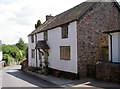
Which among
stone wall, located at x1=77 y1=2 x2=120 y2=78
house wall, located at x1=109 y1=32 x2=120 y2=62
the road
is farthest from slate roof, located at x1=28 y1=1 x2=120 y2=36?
the road

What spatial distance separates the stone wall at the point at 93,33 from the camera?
17.3 meters

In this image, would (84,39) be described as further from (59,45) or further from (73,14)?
(73,14)

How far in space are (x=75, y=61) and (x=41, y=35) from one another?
993cm

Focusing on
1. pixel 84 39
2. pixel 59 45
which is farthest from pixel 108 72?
pixel 59 45

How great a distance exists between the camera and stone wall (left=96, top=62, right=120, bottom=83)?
1420 centimetres

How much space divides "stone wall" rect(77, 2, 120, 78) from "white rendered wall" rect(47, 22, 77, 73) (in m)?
0.50

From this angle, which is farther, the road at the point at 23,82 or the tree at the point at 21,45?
the tree at the point at 21,45

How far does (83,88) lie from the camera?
43.2 feet

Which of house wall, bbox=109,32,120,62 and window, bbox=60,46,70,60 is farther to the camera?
window, bbox=60,46,70,60

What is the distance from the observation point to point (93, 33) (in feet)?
59.5

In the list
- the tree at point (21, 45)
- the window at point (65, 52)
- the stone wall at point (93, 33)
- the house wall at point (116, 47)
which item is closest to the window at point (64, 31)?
the window at point (65, 52)

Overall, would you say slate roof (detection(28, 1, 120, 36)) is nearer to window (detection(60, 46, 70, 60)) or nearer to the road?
window (detection(60, 46, 70, 60))

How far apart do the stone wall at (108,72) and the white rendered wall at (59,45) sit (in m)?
2.48

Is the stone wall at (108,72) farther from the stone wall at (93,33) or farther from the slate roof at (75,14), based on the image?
the slate roof at (75,14)
